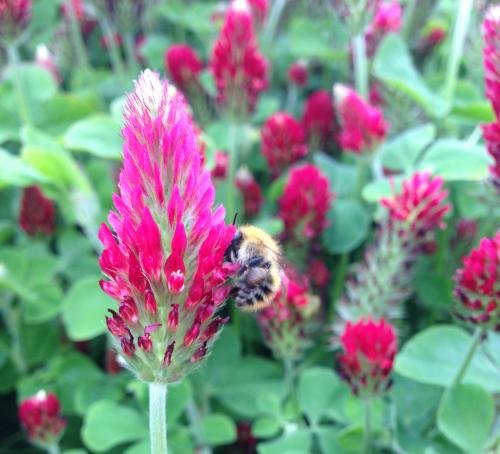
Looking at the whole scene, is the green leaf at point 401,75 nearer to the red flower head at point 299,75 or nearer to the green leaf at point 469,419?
the red flower head at point 299,75

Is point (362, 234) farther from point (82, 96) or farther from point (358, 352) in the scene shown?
point (82, 96)

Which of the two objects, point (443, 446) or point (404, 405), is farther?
point (404, 405)

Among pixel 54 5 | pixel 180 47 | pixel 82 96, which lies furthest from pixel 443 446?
pixel 54 5

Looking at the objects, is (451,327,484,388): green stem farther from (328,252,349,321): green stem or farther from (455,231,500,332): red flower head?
(328,252,349,321): green stem

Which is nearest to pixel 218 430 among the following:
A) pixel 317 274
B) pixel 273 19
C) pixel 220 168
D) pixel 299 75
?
pixel 317 274

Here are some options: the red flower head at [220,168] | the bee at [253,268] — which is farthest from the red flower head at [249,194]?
the bee at [253,268]

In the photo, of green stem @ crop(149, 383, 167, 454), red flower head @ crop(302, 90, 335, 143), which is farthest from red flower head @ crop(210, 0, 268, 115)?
green stem @ crop(149, 383, 167, 454)

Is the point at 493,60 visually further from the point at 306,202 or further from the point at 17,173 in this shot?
the point at 17,173

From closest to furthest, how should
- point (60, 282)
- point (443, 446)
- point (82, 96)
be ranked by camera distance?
1. point (443, 446)
2. point (60, 282)
3. point (82, 96)
